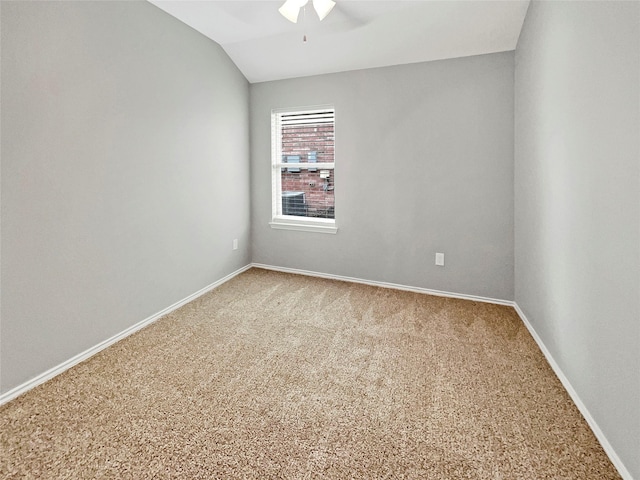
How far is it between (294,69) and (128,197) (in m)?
2.19

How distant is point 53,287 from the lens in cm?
194

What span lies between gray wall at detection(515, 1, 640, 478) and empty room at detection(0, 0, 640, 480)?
0.02 m

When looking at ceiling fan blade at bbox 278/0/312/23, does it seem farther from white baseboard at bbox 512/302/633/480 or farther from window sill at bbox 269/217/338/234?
white baseboard at bbox 512/302/633/480

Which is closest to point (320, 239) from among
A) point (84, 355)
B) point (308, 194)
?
point (308, 194)

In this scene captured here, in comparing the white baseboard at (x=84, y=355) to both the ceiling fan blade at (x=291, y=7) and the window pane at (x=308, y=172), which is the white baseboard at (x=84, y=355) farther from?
the ceiling fan blade at (x=291, y=7)

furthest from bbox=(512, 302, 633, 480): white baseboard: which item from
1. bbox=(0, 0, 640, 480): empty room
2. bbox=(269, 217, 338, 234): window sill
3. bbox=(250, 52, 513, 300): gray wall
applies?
bbox=(269, 217, 338, 234): window sill

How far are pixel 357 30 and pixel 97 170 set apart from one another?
2377 millimetres

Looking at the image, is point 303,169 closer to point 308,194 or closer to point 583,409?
point 308,194

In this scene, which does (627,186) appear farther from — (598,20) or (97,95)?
(97,95)

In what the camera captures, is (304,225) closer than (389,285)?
No

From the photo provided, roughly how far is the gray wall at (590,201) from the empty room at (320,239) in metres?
0.02

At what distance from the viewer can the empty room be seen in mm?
1397

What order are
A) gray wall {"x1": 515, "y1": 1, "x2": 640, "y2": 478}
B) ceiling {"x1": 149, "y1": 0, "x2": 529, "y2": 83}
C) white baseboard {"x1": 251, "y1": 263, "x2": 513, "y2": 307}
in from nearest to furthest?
gray wall {"x1": 515, "y1": 1, "x2": 640, "y2": 478} < ceiling {"x1": 149, "y1": 0, "x2": 529, "y2": 83} < white baseboard {"x1": 251, "y1": 263, "x2": 513, "y2": 307}

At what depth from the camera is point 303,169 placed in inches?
153
